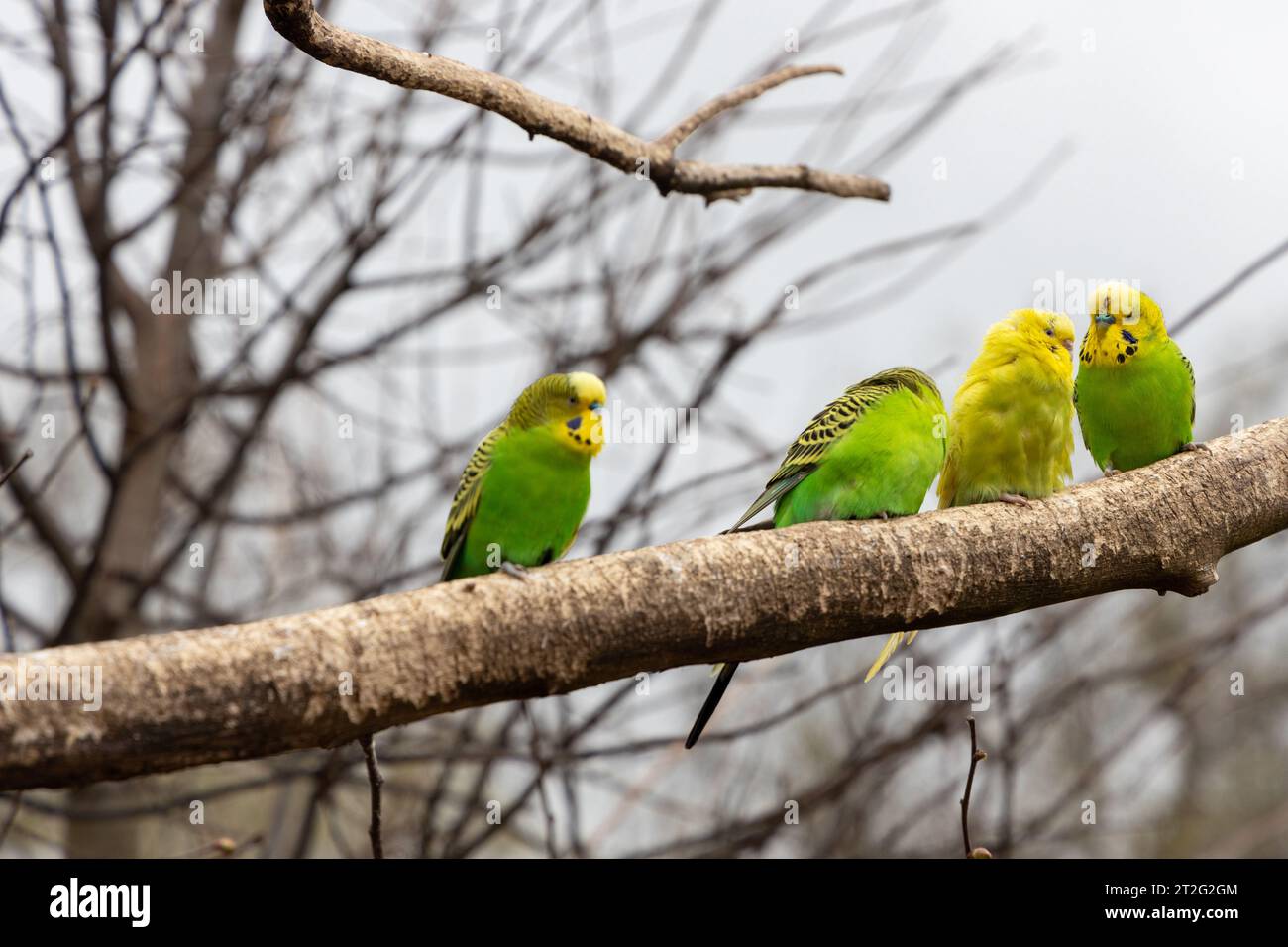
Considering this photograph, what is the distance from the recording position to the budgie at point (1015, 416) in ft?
14.2

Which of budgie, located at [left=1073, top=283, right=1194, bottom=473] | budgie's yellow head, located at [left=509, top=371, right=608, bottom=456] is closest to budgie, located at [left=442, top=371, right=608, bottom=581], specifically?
budgie's yellow head, located at [left=509, top=371, right=608, bottom=456]

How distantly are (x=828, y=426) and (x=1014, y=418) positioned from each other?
Result: 71cm

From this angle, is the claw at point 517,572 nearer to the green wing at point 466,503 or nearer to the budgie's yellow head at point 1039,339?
the green wing at point 466,503

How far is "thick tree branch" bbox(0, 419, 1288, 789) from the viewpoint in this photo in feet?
8.46

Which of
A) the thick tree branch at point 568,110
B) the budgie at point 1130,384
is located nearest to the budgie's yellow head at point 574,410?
the thick tree branch at point 568,110

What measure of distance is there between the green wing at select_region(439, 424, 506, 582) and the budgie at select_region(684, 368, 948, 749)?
1024 mm

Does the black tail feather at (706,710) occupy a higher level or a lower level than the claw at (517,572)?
lower

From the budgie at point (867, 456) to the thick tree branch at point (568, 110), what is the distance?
34.9 inches

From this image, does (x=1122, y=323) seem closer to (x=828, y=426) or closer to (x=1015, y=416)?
(x=1015, y=416)

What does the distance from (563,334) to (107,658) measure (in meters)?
4.00

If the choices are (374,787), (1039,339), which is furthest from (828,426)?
(374,787)

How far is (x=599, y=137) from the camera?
13.4 feet
